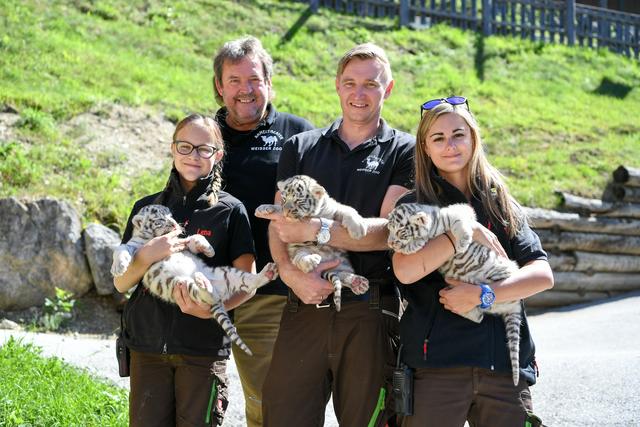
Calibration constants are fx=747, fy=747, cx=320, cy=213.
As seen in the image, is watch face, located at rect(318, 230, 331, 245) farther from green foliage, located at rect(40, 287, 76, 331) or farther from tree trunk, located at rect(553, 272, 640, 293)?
tree trunk, located at rect(553, 272, 640, 293)

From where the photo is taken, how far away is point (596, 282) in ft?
38.3

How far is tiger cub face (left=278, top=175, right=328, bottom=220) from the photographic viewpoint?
4.27 m

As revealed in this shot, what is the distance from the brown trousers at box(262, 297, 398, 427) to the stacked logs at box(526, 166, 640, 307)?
24.0ft

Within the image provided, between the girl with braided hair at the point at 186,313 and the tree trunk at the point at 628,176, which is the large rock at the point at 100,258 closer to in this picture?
the girl with braided hair at the point at 186,313

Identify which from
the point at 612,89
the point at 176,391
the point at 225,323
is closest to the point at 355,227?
the point at 225,323

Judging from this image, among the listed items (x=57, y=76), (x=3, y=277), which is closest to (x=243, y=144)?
(x=3, y=277)

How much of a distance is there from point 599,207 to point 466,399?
877 cm

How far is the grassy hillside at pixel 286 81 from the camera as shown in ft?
33.9

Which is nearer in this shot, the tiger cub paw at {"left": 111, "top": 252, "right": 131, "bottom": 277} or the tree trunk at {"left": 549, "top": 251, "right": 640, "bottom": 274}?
the tiger cub paw at {"left": 111, "top": 252, "right": 131, "bottom": 277}

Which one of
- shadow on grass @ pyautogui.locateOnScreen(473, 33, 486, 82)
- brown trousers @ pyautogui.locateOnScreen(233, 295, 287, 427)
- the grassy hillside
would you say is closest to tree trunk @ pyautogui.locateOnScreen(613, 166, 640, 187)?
the grassy hillside

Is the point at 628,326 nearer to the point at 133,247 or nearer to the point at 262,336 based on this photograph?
the point at 262,336

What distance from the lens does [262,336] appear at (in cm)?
546

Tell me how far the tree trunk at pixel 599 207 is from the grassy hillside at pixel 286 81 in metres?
0.23

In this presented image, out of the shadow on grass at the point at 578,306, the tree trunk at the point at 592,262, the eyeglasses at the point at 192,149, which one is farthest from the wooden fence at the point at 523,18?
the eyeglasses at the point at 192,149
